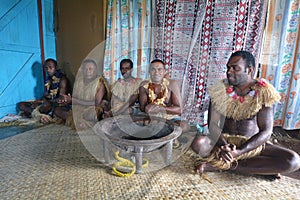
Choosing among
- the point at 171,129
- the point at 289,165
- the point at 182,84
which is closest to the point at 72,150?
the point at 171,129

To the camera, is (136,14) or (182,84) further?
(136,14)

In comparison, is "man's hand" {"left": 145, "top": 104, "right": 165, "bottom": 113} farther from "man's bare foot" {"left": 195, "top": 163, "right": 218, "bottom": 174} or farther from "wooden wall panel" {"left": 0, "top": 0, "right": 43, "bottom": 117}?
"wooden wall panel" {"left": 0, "top": 0, "right": 43, "bottom": 117}

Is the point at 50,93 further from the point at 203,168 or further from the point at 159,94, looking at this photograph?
the point at 203,168

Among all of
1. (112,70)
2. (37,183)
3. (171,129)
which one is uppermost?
(112,70)

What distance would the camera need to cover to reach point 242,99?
1.31 metres

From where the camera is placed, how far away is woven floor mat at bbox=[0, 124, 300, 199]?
108 centimetres

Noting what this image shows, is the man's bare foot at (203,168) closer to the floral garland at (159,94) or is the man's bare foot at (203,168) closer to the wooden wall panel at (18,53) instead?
the floral garland at (159,94)

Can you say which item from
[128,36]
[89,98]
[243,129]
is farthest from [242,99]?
[89,98]

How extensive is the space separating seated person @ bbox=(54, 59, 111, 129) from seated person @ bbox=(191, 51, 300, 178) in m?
1.20

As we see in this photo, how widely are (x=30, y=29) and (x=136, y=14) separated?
4.99 feet

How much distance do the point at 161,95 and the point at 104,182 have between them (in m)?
0.89

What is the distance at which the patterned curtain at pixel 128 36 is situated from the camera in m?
1.82

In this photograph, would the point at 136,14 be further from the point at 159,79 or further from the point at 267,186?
the point at 267,186

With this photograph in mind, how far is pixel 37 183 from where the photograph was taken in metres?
1.15
